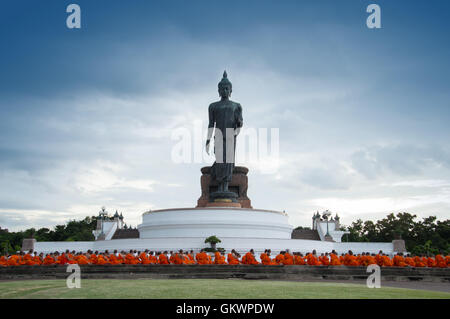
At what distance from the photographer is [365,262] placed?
15.8 m

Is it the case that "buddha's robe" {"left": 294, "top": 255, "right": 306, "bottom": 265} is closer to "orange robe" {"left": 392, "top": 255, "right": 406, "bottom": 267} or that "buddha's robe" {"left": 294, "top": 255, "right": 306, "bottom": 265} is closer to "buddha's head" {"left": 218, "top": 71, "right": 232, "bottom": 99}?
"orange robe" {"left": 392, "top": 255, "right": 406, "bottom": 267}

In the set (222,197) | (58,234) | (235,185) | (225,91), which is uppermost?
(225,91)

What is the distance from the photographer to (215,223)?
89.0 feet

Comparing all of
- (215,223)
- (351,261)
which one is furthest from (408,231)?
(351,261)

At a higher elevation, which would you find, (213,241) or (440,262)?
(213,241)

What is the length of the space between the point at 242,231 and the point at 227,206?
2.37 metres

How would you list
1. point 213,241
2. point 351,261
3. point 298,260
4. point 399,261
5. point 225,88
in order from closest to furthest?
point 351,261
point 298,260
point 399,261
point 213,241
point 225,88

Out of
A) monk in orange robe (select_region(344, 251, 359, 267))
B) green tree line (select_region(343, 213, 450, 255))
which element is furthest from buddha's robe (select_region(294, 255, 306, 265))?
green tree line (select_region(343, 213, 450, 255))

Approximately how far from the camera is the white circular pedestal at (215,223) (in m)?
27.1

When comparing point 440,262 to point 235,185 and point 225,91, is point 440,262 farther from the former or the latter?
point 235,185

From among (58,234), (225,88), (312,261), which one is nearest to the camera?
(312,261)

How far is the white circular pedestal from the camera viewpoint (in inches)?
1069
